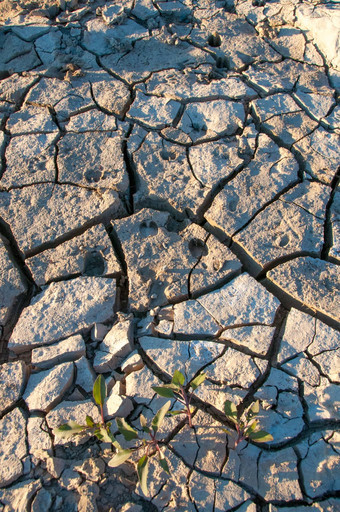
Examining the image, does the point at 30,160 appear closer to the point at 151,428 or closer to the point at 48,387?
the point at 48,387

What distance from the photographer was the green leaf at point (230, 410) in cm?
182

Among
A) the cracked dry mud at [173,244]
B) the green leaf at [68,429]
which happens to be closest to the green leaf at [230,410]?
the cracked dry mud at [173,244]

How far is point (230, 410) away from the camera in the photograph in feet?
5.98

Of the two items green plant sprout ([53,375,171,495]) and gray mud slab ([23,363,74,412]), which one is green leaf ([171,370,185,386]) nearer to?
green plant sprout ([53,375,171,495])

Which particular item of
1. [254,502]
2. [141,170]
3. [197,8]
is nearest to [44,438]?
[254,502]

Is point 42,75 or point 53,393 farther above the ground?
point 42,75

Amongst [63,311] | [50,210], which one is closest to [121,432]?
[63,311]

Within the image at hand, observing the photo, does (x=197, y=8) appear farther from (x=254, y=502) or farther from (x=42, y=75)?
(x=254, y=502)

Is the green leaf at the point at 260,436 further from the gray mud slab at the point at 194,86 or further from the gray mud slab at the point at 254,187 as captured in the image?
the gray mud slab at the point at 194,86

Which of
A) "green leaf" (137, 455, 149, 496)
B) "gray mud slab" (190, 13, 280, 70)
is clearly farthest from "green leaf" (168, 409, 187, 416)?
"gray mud slab" (190, 13, 280, 70)

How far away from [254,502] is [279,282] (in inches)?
43.0

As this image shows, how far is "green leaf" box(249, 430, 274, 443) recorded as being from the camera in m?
1.75

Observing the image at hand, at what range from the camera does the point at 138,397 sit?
1.99m

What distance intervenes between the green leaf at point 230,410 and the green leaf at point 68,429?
2.04ft
